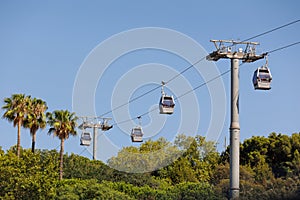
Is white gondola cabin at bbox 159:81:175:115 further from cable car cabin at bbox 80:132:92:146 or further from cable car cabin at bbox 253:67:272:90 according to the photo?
cable car cabin at bbox 80:132:92:146

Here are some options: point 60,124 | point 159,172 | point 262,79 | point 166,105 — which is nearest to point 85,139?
point 60,124

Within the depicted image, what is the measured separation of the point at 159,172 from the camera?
78875mm

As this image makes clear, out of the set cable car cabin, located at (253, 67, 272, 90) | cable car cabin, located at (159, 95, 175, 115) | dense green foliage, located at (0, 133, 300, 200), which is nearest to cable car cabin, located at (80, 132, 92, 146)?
dense green foliage, located at (0, 133, 300, 200)

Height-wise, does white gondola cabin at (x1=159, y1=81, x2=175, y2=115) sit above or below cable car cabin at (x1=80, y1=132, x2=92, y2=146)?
below

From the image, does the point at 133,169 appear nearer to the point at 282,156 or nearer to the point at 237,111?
the point at 282,156

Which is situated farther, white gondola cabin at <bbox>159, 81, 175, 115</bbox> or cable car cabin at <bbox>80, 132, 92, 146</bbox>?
cable car cabin at <bbox>80, 132, 92, 146</bbox>

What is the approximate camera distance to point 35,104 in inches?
2309

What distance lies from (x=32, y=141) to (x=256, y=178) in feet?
69.7

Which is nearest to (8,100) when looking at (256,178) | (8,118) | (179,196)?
(8,118)

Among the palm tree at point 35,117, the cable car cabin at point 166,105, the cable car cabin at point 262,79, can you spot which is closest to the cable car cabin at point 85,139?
the palm tree at point 35,117

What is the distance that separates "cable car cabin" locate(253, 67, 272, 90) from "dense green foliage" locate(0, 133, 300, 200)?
7.18 m

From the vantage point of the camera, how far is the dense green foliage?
4094 centimetres

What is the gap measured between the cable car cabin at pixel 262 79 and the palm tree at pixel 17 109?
32.3 meters

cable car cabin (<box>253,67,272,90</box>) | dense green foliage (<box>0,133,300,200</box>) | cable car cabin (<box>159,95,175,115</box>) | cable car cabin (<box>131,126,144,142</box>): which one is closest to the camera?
cable car cabin (<box>253,67,272,90</box>)
